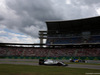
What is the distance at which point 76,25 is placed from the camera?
57938 mm

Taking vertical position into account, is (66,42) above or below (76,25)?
below

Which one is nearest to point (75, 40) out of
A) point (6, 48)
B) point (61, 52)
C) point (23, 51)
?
point (61, 52)

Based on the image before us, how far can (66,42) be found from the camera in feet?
187

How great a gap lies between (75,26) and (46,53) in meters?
19.7

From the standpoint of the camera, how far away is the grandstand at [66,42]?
168ft

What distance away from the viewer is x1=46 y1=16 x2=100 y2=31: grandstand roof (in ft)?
171

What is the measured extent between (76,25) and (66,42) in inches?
385

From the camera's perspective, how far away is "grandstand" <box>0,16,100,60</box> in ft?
168

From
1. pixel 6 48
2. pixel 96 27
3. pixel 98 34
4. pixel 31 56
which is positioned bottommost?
pixel 31 56

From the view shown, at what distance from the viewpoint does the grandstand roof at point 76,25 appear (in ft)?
171

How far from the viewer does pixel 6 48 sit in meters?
60.6

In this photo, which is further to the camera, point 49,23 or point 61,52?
point 49,23

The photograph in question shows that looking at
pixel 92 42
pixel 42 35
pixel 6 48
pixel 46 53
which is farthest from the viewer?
pixel 42 35

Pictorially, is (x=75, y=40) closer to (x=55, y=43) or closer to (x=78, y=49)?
(x=78, y=49)
